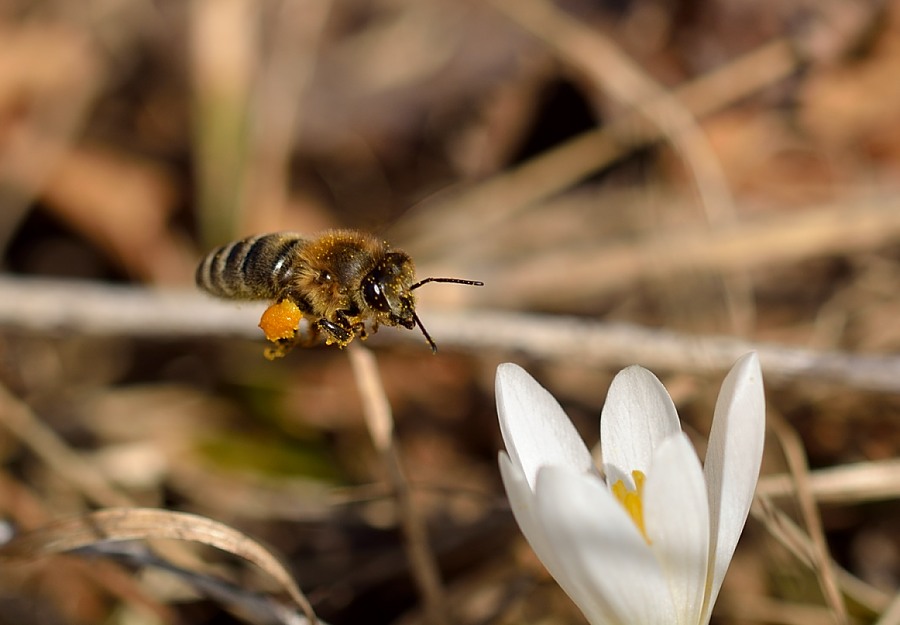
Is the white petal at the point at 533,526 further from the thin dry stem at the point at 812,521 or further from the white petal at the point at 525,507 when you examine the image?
the thin dry stem at the point at 812,521

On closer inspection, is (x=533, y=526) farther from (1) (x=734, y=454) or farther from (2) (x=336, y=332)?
(2) (x=336, y=332)

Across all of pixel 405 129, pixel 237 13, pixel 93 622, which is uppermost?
pixel 237 13

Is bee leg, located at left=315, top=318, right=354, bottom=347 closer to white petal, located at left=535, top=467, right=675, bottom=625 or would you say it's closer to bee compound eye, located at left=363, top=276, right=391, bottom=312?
bee compound eye, located at left=363, top=276, right=391, bottom=312

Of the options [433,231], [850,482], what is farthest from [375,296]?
[433,231]

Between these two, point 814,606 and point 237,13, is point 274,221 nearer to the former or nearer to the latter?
point 237,13

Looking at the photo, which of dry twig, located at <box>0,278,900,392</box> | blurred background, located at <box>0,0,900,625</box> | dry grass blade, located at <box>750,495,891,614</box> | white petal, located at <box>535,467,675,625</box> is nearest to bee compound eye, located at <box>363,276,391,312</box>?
blurred background, located at <box>0,0,900,625</box>

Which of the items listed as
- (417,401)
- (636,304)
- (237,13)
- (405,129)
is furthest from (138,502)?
(237,13)
